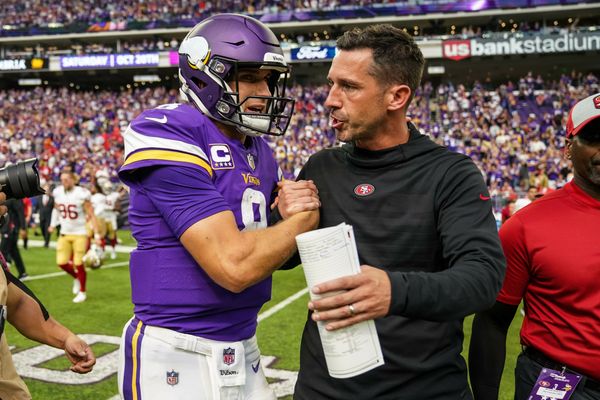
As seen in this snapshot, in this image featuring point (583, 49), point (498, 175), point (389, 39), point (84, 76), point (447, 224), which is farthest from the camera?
point (84, 76)

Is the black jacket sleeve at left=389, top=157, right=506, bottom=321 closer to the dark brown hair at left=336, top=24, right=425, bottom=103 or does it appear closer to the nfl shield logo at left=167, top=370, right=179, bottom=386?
the dark brown hair at left=336, top=24, right=425, bottom=103

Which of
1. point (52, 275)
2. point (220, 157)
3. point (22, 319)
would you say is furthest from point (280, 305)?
point (220, 157)

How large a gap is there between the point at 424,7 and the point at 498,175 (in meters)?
15.2

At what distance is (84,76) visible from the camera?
38.0 metres

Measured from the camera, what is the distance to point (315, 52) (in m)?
30.5

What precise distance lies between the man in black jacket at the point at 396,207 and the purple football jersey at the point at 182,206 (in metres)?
0.29

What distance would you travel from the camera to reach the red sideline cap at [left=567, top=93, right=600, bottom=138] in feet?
7.41

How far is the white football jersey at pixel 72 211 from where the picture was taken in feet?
28.4

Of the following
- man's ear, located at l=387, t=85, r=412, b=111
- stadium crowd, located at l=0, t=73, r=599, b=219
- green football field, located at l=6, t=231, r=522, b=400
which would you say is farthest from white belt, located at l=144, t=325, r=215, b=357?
stadium crowd, located at l=0, t=73, r=599, b=219

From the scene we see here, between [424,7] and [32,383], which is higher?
[424,7]

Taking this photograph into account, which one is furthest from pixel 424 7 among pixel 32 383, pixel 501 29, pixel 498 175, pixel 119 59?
pixel 32 383

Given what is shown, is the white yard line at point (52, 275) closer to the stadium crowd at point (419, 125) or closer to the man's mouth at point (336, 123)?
the stadium crowd at point (419, 125)

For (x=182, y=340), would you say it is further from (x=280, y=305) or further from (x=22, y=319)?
(x=280, y=305)

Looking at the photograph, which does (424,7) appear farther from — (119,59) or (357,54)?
(357,54)
